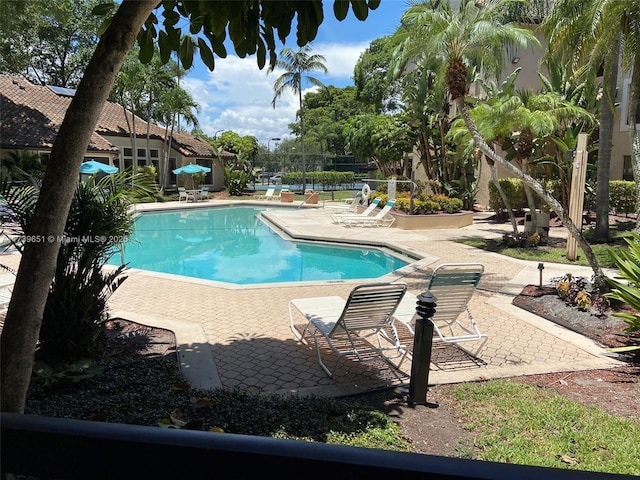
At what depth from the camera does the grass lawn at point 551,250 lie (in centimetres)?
1169

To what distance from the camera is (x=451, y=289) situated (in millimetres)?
5742

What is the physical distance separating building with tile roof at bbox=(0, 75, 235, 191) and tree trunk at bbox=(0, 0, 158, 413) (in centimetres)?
1427

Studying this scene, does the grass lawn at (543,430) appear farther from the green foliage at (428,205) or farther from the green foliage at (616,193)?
the green foliage at (616,193)

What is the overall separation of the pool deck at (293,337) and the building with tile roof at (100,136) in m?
10.1

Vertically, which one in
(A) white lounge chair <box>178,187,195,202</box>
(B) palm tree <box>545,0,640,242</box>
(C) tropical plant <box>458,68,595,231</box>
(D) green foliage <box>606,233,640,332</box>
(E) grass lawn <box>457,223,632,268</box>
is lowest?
(E) grass lawn <box>457,223,632,268</box>

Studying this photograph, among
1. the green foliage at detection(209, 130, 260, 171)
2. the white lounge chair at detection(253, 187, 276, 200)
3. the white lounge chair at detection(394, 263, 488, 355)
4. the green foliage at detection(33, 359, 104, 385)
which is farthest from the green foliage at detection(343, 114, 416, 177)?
the green foliage at detection(33, 359, 104, 385)

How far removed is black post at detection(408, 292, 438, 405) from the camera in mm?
4375

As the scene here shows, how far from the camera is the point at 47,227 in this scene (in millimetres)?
2189

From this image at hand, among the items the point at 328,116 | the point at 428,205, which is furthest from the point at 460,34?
the point at 328,116

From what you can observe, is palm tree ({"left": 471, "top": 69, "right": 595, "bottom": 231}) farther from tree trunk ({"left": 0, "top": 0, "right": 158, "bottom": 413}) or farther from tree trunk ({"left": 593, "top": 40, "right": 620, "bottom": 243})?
tree trunk ({"left": 0, "top": 0, "right": 158, "bottom": 413})

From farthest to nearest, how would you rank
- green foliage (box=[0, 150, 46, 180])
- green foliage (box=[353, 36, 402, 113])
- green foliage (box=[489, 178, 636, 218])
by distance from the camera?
1. green foliage (box=[353, 36, 402, 113])
2. green foliage (box=[0, 150, 46, 180])
3. green foliage (box=[489, 178, 636, 218])

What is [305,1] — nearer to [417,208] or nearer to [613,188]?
[417,208]

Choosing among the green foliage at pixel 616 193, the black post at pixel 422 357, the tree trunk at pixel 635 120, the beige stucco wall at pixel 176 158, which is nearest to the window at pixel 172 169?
the beige stucco wall at pixel 176 158

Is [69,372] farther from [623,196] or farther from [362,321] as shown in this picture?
[623,196]
